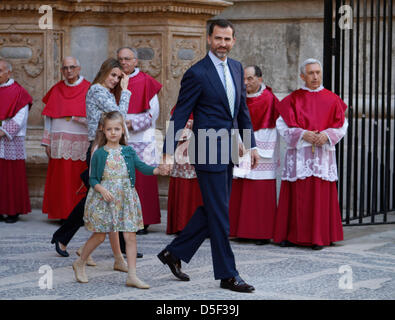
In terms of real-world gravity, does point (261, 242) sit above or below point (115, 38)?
below

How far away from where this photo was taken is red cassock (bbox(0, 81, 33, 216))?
9.05 metres

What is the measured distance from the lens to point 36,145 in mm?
9836

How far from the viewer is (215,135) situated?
584 cm

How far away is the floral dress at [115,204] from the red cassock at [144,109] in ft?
7.79

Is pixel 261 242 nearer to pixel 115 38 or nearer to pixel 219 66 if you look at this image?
pixel 219 66

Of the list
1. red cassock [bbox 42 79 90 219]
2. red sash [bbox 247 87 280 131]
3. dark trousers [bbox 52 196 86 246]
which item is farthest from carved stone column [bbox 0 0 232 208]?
dark trousers [bbox 52 196 86 246]

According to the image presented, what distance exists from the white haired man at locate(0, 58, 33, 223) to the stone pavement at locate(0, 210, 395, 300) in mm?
835

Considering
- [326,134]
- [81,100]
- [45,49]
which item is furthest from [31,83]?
[326,134]

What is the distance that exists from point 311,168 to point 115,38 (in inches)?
135

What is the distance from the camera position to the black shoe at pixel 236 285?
18.6ft

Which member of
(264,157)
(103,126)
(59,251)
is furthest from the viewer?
(264,157)

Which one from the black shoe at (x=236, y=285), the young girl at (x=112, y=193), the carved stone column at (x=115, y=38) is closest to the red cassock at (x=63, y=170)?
the carved stone column at (x=115, y=38)

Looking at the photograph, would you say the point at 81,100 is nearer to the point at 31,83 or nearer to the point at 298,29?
the point at 31,83

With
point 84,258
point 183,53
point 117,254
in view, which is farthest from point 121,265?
point 183,53
